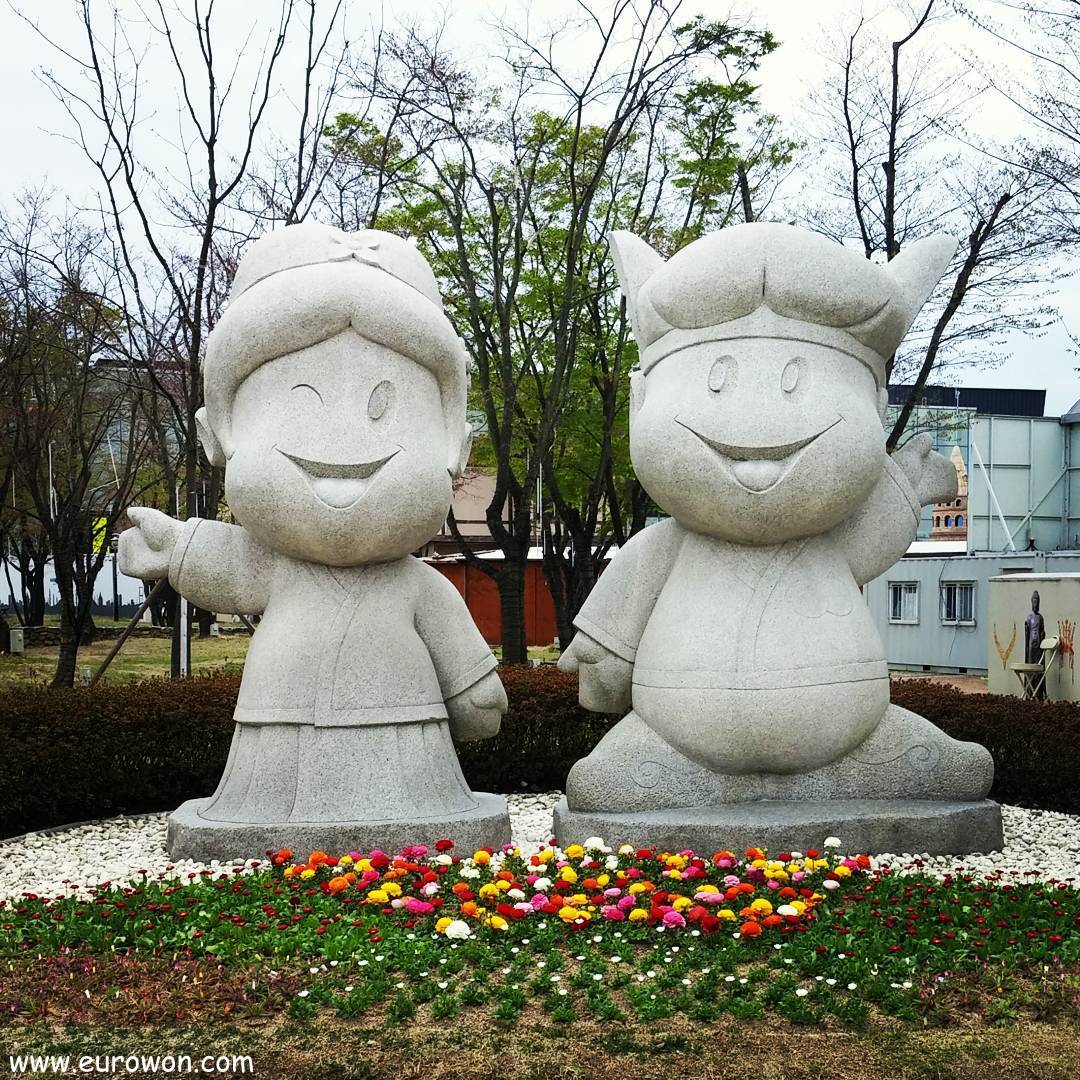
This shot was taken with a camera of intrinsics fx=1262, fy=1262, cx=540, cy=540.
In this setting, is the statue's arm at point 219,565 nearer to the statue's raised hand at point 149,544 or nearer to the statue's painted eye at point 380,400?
Answer: the statue's raised hand at point 149,544

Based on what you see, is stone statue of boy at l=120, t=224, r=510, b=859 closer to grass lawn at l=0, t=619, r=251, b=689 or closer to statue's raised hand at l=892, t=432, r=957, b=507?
statue's raised hand at l=892, t=432, r=957, b=507

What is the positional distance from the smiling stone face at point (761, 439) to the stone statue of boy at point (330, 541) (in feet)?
3.33

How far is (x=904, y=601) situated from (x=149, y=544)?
15763mm

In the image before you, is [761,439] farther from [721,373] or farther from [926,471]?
[926,471]

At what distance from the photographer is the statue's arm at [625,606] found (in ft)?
18.5

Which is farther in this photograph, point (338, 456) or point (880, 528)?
point (880, 528)

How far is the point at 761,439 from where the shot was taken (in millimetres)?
5148

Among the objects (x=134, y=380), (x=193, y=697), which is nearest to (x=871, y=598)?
(x=134, y=380)

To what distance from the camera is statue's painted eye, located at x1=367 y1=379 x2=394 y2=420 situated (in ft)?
17.5

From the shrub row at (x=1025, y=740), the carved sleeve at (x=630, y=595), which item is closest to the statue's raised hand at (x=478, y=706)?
the carved sleeve at (x=630, y=595)

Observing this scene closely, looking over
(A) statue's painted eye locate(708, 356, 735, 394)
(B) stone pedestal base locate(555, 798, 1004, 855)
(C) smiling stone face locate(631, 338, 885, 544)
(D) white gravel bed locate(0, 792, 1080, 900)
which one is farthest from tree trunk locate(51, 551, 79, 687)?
(A) statue's painted eye locate(708, 356, 735, 394)

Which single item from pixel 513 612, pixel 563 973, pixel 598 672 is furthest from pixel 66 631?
pixel 563 973

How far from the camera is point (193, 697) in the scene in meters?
7.51

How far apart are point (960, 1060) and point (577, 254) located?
9.74m
